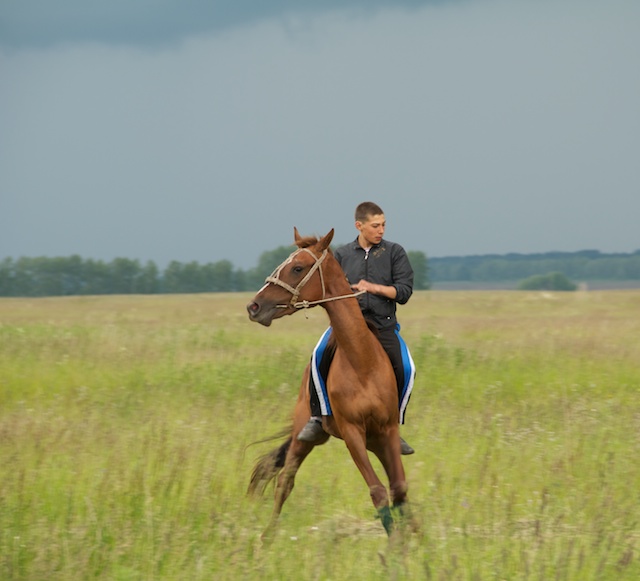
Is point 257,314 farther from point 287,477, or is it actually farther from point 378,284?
point 287,477

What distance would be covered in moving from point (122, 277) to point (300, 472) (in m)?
101

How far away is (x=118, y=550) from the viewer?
6434 mm

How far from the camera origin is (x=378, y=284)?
7.69 meters

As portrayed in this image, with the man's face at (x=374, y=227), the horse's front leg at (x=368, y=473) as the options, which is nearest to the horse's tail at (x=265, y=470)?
the horse's front leg at (x=368, y=473)

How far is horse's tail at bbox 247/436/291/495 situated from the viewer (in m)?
8.59

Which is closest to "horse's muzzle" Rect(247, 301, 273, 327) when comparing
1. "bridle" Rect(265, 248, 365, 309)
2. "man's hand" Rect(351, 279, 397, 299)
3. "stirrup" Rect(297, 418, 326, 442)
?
"bridle" Rect(265, 248, 365, 309)

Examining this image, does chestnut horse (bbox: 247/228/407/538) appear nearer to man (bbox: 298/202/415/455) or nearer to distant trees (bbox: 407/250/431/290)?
man (bbox: 298/202/415/455)

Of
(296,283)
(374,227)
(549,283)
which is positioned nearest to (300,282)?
(296,283)

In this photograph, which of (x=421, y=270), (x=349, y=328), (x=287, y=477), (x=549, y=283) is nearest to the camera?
(x=349, y=328)

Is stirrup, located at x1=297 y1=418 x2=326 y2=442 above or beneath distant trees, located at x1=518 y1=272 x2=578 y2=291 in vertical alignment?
above

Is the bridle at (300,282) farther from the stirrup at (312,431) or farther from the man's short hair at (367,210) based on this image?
the stirrup at (312,431)

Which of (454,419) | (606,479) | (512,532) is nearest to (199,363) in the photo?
(454,419)

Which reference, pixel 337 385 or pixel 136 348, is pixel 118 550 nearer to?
pixel 337 385

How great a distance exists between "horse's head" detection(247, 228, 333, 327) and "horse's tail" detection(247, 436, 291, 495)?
1912 mm
